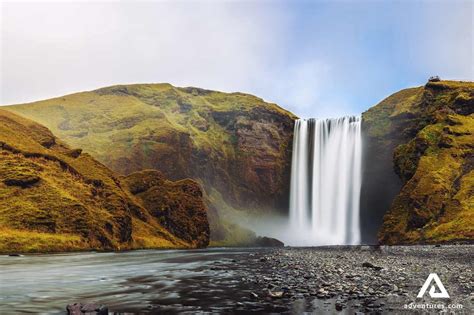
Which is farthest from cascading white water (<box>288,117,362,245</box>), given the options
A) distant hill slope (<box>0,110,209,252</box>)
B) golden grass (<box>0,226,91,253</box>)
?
golden grass (<box>0,226,91,253</box>)

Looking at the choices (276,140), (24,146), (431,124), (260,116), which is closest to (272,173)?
(276,140)

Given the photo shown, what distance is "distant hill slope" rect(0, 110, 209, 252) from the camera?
64.8 metres

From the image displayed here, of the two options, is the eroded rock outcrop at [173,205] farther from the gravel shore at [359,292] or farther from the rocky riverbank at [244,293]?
the gravel shore at [359,292]

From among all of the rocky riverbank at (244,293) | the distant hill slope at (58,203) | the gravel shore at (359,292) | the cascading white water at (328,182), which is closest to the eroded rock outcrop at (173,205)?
the distant hill slope at (58,203)

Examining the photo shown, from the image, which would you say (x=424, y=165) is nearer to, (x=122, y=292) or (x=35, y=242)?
(x=35, y=242)

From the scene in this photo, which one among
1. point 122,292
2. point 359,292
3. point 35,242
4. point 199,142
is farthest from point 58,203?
point 199,142

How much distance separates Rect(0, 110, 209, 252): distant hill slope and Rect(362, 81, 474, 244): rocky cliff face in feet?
179

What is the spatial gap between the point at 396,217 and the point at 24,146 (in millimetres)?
77406

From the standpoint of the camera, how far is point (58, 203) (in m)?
71.2

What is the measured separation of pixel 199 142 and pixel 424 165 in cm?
9801

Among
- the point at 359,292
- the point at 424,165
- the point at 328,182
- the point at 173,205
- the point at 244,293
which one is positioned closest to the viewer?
the point at 359,292

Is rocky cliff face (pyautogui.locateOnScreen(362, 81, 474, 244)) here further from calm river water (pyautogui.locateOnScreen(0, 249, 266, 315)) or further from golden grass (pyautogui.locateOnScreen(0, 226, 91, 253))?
golden grass (pyautogui.locateOnScreen(0, 226, 91, 253))

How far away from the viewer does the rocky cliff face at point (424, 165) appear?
76.5m

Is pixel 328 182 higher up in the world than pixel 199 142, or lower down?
lower down
